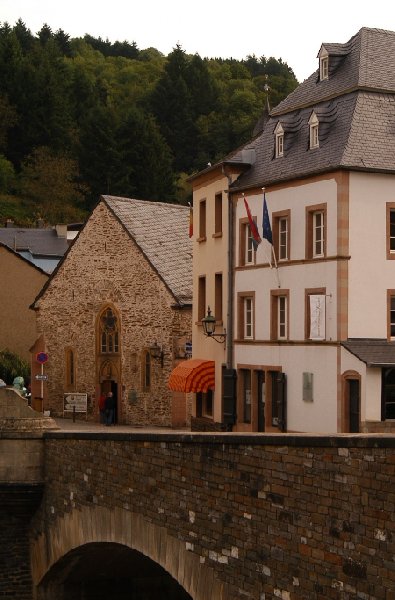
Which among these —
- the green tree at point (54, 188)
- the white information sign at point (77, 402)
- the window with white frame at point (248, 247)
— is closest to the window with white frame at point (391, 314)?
the window with white frame at point (248, 247)

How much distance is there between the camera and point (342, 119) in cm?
3553

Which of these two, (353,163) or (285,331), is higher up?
(353,163)

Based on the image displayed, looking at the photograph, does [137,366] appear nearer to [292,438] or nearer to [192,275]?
[192,275]

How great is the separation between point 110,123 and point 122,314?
6418cm

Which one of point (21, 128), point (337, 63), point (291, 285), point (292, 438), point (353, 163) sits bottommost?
point (292, 438)

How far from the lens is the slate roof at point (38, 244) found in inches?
2744

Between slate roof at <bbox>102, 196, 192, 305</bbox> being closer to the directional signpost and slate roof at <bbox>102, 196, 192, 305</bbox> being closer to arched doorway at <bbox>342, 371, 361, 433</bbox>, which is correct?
the directional signpost

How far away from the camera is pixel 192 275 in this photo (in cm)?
4491

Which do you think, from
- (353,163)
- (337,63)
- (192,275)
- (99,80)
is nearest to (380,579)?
(353,163)

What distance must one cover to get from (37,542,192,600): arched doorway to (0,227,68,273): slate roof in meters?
40.2

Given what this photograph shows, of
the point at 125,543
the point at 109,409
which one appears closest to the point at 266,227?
the point at 109,409

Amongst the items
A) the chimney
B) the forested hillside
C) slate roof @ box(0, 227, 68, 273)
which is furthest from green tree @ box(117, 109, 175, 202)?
slate roof @ box(0, 227, 68, 273)

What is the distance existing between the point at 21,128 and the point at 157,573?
99.0 m

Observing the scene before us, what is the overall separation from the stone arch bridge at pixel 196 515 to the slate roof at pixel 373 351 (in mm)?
8208
